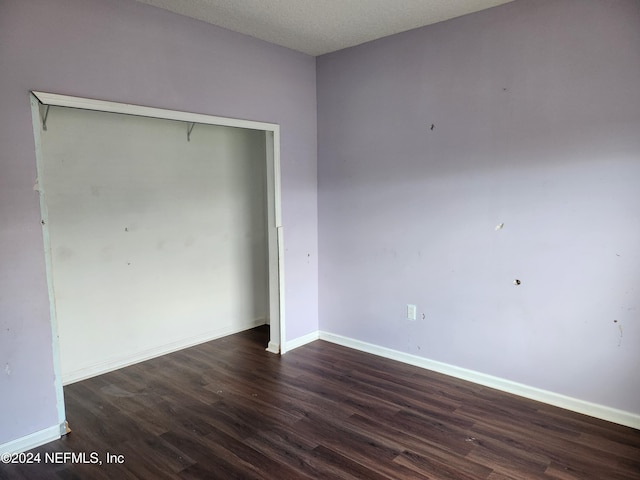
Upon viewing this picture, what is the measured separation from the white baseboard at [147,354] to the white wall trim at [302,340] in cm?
77

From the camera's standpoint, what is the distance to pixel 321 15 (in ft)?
9.48

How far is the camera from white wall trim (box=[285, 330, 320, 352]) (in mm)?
3812

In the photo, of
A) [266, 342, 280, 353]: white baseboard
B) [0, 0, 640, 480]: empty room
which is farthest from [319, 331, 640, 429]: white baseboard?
[266, 342, 280, 353]: white baseboard

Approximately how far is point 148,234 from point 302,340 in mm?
1662

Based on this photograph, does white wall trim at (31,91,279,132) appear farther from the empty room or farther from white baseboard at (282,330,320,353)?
white baseboard at (282,330,320,353)

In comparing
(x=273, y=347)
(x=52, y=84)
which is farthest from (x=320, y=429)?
(x=52, y=84)

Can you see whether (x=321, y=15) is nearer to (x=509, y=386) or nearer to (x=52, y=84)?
(x=52, y=84)

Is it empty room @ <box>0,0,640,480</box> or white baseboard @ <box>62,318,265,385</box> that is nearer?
empty room @ <box>0,0,640,480</box>

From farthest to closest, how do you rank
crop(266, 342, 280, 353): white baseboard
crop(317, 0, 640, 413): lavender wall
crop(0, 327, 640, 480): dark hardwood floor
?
1. crop(266, 342, 280, 353): white baseboard
2. crop(317, 0, 640, 413): lavender wall
3. crop(0, 327, 640, 480): dark hardwood floor

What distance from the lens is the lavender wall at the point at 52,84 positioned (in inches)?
87.5

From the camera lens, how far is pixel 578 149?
255cm

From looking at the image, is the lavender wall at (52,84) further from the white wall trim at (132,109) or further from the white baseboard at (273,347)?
the white baseboard at (273,347)

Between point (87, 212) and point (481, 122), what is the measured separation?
2.98 m

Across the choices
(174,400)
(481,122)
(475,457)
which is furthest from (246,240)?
(475,457)
